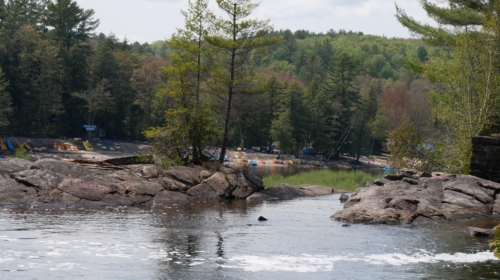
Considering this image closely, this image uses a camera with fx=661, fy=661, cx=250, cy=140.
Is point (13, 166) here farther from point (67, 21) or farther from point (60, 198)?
point (67, 21)

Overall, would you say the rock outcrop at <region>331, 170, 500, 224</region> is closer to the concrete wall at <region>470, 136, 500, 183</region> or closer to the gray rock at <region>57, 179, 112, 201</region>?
the concrete wall at <region>470, 136, 500, 183</region>

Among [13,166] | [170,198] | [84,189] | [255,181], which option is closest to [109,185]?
[84,189]

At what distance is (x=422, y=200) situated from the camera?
27297 mm

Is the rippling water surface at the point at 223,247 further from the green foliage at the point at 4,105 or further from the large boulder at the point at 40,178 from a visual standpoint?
the green foliage at the point at 4,105

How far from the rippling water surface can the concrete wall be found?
432 cm

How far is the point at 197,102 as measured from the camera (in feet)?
135

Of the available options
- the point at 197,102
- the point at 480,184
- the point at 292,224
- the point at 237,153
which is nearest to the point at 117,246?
the point at 292,224

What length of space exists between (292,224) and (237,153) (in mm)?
69650

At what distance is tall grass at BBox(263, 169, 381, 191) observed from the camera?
4519cm

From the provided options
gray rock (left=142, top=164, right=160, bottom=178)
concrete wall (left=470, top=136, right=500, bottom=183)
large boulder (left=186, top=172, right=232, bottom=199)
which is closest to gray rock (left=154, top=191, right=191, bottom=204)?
large boulder (left=186, top=172, right=232, bottom=199)

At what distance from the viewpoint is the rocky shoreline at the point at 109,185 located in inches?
1174

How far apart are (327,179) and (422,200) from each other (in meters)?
20.2

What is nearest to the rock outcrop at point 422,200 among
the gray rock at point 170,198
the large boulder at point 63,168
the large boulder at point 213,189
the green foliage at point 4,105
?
the large boulder at point 213,189

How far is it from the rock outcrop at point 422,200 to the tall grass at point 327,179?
1525cm
